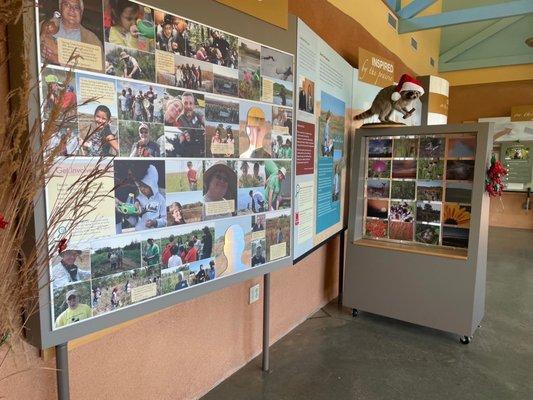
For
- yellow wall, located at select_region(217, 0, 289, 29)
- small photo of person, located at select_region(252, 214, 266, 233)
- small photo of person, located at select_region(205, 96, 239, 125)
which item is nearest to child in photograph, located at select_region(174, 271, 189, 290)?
→ small photo of person, located at select_region(252, 214, 266, 233)

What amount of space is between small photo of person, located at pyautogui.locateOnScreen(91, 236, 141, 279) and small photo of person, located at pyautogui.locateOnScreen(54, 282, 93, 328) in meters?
0.06

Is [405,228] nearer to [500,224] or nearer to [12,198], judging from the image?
[12,198]

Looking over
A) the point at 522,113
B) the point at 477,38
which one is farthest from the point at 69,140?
the point at 477,38

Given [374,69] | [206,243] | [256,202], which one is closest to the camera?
[206,243]

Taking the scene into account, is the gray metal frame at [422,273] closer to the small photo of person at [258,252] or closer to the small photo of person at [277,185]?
the small photo of person at [277,185]

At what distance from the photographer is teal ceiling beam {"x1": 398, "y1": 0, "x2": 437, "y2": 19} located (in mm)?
4887

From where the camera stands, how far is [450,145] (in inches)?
118

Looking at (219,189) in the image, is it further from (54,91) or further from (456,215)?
(456,215)

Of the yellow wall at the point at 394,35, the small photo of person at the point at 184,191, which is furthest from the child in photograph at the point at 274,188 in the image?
the yellow wall at the point at 394,35

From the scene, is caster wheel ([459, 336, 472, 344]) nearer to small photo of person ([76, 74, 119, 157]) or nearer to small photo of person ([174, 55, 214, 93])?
small photo of person ([174, 55, 214, 93])

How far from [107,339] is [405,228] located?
8.53 ft

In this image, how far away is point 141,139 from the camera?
141 centimetres

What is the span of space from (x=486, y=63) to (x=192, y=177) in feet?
26.8

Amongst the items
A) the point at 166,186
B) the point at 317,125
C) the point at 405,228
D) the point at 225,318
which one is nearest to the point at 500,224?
the point at 405,228
